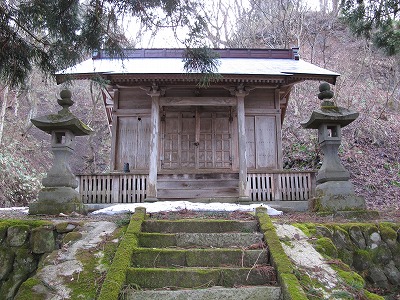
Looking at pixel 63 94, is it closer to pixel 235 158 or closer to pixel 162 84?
pixel 162 84

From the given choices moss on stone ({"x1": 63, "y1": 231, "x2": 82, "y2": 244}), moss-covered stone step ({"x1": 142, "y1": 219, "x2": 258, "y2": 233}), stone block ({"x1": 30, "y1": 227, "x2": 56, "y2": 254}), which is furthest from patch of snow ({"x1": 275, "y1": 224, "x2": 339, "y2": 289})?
stone block ({"x1": 30, "y1": 227, "x2": 56, "y2": 254})

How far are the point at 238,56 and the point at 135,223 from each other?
9.78 m

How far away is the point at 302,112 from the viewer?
19516mm

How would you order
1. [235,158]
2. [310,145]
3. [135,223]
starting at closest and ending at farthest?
[135,223], [235,158], [310,145]

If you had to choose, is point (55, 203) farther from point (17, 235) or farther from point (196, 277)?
point (196, 277)

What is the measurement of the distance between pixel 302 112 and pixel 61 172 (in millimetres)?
15834

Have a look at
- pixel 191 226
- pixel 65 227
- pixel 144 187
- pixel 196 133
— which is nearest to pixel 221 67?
pixel 196 133

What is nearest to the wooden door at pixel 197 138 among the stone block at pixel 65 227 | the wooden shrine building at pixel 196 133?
the wooden shrine building at pixel 196 133

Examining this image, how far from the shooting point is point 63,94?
678 centimetres

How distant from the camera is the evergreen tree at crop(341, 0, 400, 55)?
586 cm

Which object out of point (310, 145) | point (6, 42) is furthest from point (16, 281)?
point (310, 145)

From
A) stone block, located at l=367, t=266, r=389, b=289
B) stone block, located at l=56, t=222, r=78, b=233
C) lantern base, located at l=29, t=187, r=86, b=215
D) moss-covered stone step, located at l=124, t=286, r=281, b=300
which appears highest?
lantern base, located at l=29, t=187, r=86, b=215

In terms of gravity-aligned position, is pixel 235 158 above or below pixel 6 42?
below

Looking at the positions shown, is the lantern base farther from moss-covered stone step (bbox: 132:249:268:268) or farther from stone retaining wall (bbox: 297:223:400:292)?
stone retaining wall (bbox: 297:223:400:292)
